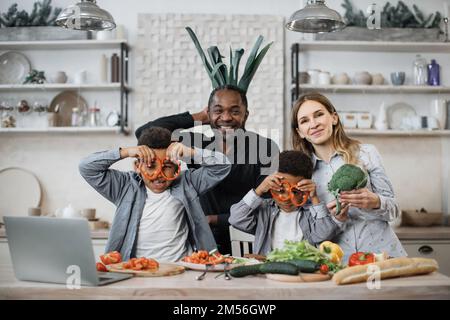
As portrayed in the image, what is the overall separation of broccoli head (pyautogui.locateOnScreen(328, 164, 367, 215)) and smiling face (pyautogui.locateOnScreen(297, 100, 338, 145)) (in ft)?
0.90

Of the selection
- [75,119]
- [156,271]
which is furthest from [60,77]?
[156,271]

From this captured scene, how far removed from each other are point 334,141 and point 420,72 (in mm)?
2167

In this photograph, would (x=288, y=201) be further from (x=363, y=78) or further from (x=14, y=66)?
(x=14, y=66)

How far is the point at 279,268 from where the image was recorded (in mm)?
1735

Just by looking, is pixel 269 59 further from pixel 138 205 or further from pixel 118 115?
pixel 138 205

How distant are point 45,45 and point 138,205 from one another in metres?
2.28

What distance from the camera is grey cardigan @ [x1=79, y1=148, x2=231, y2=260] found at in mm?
2374

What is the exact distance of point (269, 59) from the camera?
167 inches

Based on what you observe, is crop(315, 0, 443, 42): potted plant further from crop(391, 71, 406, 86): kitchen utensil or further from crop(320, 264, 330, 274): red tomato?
crop(320, 264, 330, 274): red tomato

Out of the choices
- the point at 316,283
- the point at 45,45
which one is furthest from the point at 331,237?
the point at 45,45

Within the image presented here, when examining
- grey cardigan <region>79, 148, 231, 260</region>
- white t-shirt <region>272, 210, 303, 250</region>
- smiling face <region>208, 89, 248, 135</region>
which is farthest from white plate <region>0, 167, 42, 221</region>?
white t-shirt <region>272, 210, 303, 250</region>

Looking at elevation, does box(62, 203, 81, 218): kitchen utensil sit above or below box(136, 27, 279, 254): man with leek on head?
below

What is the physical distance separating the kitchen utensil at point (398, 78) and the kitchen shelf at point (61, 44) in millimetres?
2048
